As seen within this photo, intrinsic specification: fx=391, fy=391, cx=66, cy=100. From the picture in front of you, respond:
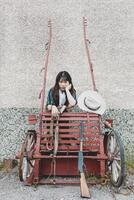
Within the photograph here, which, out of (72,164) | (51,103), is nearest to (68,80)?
(51,103)

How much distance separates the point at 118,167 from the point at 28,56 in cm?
234

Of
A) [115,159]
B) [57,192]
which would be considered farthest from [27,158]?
[115,159]

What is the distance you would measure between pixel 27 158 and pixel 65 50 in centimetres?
202

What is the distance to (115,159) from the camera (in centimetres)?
435

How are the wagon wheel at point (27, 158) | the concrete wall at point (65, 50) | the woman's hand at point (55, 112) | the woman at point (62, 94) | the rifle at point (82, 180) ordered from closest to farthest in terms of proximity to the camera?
the rifle at point (82, 180) < the wagon wheel at point (27, 158) < the woman's hand at point (55, 112) < the woman at point (62, 94) < the concrete wall at point (65, 50)

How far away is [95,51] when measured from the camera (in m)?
5.82

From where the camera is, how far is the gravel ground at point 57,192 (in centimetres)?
417

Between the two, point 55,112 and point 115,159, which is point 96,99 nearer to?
point 55,112

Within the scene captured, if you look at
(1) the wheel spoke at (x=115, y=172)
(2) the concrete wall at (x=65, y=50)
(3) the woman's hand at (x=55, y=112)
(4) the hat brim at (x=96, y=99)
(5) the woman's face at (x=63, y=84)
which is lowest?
(1) the wheel spoke at (x=115, y=172)

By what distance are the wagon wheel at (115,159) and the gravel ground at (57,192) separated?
0.13m

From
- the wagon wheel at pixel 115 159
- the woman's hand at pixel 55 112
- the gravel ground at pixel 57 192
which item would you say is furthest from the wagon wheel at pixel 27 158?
the wagon wheel at pixel 115 159

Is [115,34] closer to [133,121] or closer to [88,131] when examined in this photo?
[133,121]

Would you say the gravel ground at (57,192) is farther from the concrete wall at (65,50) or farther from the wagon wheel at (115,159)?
the concrete wall at (65,50)

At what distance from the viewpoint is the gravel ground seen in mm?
4168
